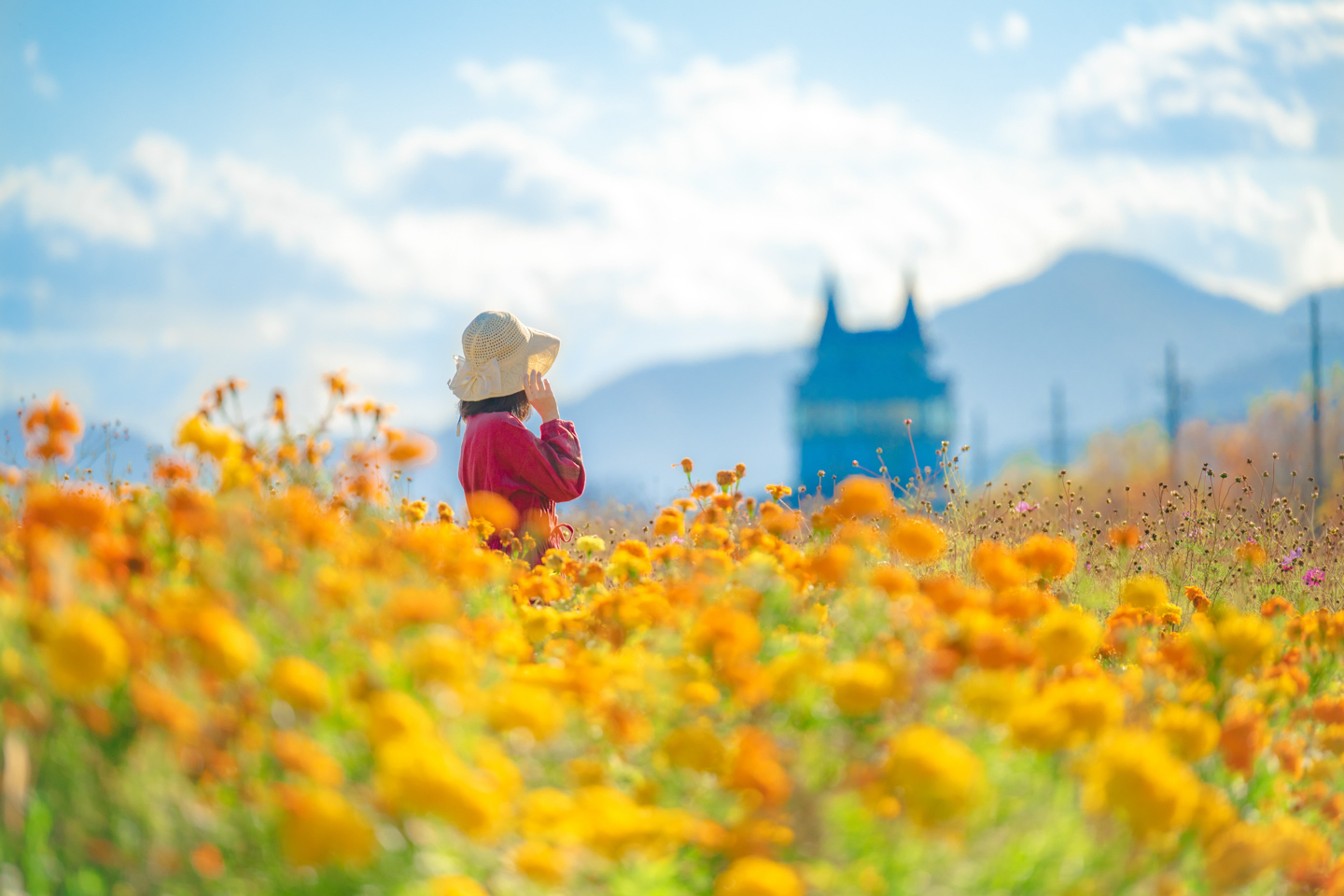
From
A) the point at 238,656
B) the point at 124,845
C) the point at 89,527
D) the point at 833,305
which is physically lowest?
the point at 124,845

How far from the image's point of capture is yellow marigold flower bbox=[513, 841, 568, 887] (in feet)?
4.51

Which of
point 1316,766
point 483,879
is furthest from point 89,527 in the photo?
point 1316,766

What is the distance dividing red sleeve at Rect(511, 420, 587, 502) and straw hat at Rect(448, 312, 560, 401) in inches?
10.2

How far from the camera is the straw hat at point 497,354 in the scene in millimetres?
4473

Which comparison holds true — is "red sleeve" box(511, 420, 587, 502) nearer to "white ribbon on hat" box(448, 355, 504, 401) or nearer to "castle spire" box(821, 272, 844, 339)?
"white ribbon on hat" box(448, 355, 504, 401)

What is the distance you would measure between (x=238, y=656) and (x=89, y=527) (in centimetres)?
66

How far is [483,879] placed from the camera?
4.93 feet

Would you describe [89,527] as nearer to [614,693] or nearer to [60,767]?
[60,767]

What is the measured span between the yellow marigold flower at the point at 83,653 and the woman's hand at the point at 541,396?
9.79 feet

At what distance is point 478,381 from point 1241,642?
3197mm

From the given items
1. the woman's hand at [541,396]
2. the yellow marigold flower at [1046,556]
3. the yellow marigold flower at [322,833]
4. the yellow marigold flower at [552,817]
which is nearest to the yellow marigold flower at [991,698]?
the yellow marigold flower at [552,817]

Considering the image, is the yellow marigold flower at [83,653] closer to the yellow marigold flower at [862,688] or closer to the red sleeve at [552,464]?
the yellow marigold flower at [862,688]

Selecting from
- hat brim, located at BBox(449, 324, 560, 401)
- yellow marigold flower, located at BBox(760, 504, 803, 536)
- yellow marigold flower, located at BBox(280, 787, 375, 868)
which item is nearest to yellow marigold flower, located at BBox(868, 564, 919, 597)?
yellow marigold flower, located at BBox(760, 504, 803, 536)

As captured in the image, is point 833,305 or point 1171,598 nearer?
point 1171,598
